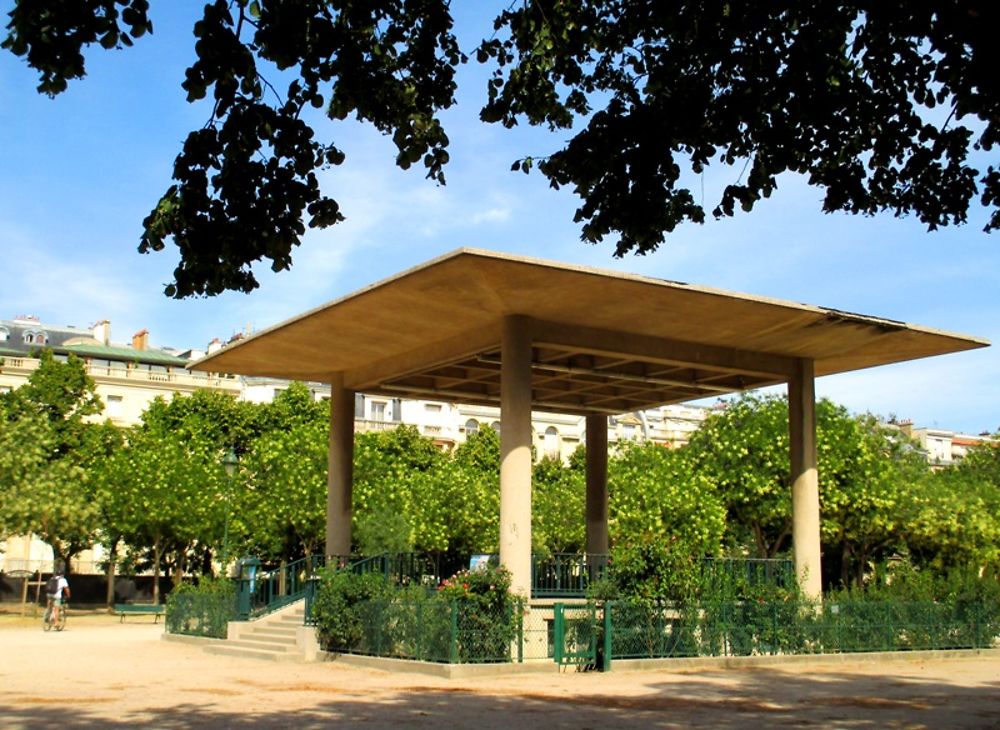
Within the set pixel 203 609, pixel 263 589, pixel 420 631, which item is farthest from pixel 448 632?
pixel 203 609

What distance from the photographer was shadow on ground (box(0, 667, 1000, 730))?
1284 centimetres

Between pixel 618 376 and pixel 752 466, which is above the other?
pixel 618 376

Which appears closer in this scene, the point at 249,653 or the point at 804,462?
the point at 249,653

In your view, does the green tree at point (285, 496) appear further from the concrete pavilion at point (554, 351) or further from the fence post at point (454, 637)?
the fence post at point (454, 637)

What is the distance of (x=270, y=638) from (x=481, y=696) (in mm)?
9028

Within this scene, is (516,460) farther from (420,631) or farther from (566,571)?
(566,571)

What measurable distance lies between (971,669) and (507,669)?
30.7ft

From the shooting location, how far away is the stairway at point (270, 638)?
21766 millimetres

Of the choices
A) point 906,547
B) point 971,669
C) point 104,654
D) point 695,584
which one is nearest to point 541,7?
point 695,584

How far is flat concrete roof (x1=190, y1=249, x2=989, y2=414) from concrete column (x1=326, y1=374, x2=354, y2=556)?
2.06 ft

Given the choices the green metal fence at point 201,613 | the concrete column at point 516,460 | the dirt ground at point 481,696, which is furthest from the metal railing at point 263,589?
the concrete column at point 516,460

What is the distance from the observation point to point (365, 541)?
45.0 meters

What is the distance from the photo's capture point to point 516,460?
64.8ft

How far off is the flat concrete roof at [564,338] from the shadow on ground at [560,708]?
20.5ft
